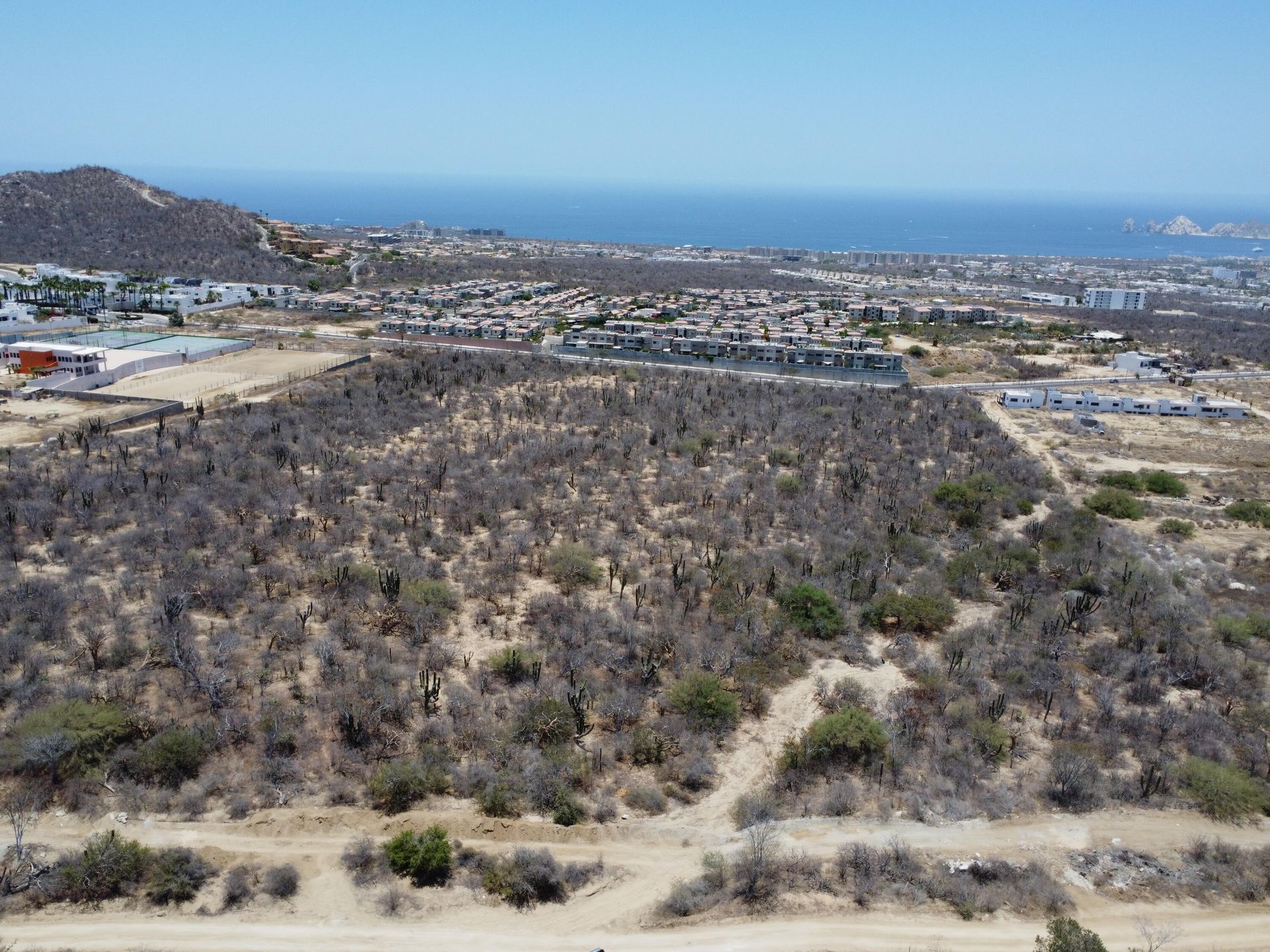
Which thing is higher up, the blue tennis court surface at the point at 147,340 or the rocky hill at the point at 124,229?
the rocky hill at the point at 124,229

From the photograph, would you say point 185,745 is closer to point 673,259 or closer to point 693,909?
point 693,909

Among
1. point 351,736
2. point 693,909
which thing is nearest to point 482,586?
point 351,736

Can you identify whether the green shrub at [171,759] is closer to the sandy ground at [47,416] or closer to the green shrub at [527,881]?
the green shrub at [527,881]

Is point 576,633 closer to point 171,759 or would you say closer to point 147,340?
point 171,759

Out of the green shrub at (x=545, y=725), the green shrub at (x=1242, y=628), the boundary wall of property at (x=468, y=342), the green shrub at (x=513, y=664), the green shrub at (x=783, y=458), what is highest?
the boundary wall of property at (x=468, y=342)

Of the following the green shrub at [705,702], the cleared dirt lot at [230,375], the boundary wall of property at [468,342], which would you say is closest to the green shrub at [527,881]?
the green shrub at [705,702]

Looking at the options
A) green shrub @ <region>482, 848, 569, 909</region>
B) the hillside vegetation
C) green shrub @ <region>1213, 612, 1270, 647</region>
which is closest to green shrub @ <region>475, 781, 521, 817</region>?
the hillside vegetation
